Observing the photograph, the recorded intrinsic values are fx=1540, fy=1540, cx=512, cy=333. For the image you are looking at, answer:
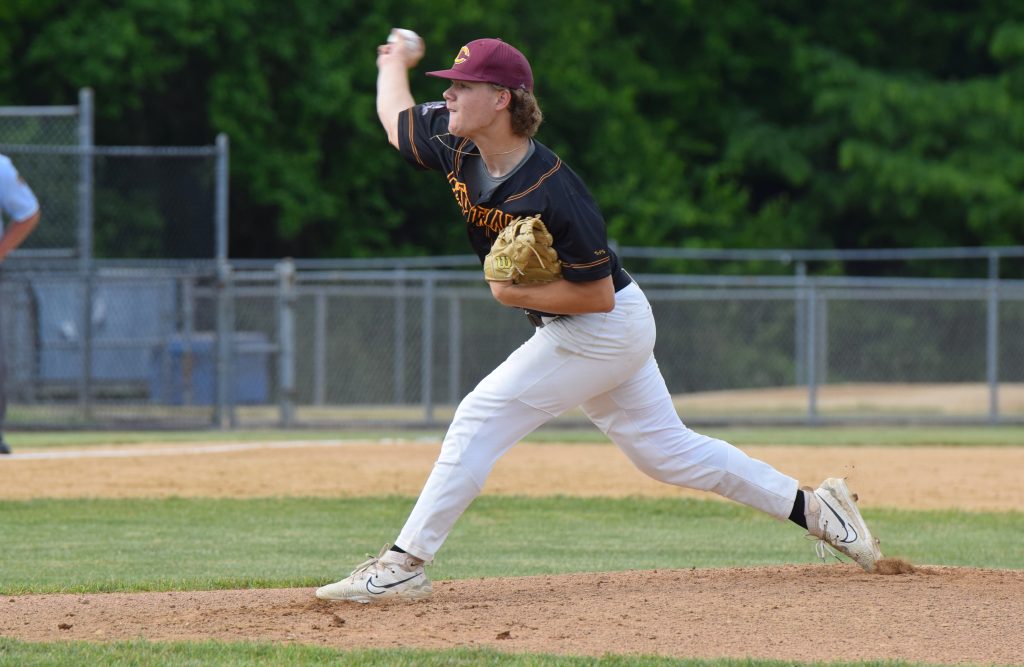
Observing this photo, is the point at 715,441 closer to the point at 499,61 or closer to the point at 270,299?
the point at 499,61

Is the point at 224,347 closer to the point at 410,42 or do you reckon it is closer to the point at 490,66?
the point at 410,42

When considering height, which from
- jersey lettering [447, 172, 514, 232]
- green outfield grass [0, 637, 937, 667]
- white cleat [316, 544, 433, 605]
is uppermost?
jersey lettering [447, 172, 514, 232]

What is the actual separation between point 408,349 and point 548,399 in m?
13.3

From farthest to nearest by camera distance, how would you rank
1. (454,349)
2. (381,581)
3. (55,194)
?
(454,349) → (55,194) → (381,581)

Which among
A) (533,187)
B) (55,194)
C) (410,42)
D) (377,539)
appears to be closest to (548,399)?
(533,187)

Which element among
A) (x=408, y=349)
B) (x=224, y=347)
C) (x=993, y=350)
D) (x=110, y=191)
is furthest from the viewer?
(x=110, y=191)

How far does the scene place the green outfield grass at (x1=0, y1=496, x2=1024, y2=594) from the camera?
21.9ft

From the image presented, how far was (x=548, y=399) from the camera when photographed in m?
5.42

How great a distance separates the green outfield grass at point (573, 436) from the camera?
14.4m

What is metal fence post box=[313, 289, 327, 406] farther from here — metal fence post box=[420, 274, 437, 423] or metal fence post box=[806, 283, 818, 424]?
metal fence post box=[806, 283, 818, 424]

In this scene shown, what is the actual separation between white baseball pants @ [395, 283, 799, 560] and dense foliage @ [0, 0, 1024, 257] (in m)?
19.8

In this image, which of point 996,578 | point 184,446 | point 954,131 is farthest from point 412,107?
point 954,131

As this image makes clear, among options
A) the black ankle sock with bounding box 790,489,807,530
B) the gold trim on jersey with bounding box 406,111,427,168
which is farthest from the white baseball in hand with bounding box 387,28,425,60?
the black ankle sock with bounding box 790,489,807,530

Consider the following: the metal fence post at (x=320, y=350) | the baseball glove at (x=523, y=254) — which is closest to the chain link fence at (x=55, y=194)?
the metal fence post at (x=320, y=350)
